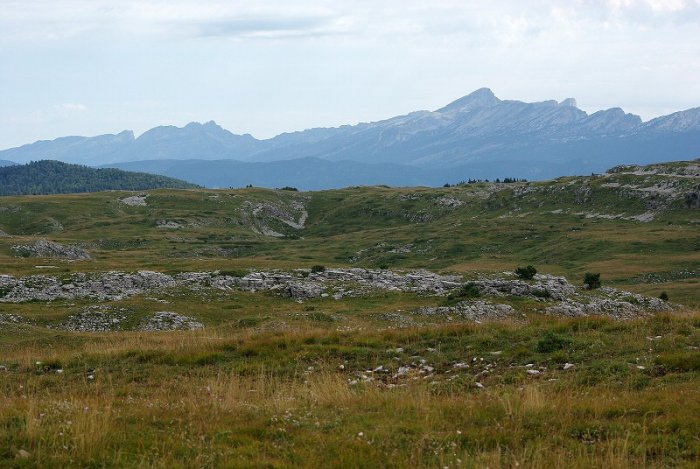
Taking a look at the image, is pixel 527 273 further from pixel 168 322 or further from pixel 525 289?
pixel 168 322

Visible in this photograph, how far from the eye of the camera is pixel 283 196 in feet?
578

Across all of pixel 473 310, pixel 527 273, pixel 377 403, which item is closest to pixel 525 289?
pixel 473 310

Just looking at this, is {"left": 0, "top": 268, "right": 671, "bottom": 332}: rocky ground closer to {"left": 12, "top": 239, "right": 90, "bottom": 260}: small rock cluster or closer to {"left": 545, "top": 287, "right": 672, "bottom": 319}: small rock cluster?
{"left": 545, "top": 287, "right": 672, "bottom": 319}: small rock cluster

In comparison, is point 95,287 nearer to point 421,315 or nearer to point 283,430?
point 421,315

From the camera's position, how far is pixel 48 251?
86.9 metres

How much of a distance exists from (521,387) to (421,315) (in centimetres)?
2642

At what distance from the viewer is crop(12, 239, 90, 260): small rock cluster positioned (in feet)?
275

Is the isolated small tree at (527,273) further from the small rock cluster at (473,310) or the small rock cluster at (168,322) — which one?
the small rock cluster at (168,322)

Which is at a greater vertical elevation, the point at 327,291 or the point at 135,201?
the point at 135,201

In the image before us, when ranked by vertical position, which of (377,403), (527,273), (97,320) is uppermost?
(377,403)

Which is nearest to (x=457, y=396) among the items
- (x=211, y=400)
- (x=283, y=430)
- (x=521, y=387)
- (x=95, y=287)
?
(x=521, y=387)

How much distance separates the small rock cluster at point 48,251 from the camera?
83.9 meters

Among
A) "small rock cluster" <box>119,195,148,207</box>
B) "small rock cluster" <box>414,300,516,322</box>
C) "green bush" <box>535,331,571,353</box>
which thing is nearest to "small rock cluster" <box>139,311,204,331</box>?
"small rock cluster" <box>414,300,516,322</box>

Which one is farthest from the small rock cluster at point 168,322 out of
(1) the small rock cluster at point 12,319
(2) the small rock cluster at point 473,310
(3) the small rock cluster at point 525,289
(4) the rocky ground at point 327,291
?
(3) the small rock cluster at point 525,289
